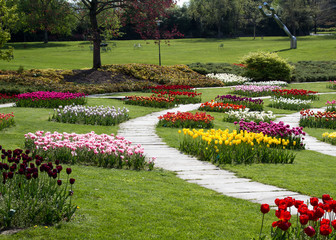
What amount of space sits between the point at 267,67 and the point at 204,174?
24.0 metres

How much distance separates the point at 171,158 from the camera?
8.76 meters

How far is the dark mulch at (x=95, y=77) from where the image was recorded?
81.4 ft

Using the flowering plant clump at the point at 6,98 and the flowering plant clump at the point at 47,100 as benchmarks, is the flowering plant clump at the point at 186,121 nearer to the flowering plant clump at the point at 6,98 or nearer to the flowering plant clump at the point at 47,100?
the flowering plant clump at the point at 47,100

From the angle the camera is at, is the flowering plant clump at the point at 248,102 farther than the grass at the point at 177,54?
No

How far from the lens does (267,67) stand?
30.0 meters

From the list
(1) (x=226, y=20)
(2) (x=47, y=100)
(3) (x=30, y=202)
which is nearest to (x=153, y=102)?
(2) (x=47, y=100)

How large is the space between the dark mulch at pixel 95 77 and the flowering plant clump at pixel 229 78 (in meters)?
6.91

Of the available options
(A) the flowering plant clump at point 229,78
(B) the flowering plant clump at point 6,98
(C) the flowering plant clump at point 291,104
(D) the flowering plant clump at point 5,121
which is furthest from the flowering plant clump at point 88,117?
(A) the flowering plant clump at point 229,78

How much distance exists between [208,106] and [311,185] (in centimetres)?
1027

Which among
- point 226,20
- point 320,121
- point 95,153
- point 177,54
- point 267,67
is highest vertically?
point 226,20

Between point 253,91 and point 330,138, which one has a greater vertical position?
point 253,91

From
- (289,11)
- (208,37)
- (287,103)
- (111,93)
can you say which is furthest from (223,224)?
(208,37)

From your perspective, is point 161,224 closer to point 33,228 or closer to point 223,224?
point 223,224

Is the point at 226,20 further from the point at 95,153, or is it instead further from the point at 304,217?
the point at 304,217
